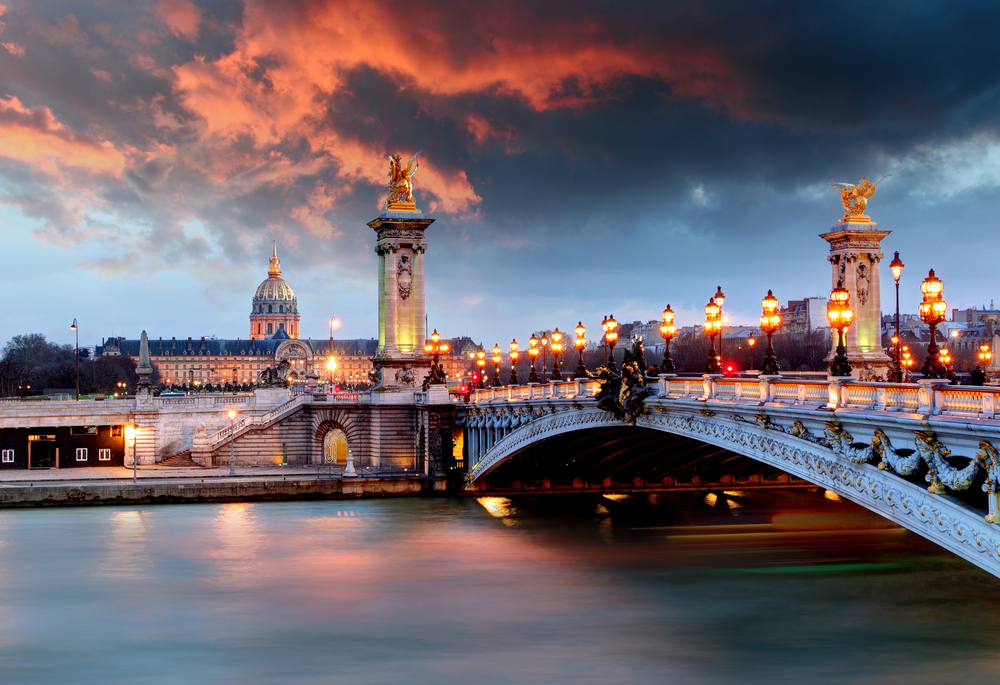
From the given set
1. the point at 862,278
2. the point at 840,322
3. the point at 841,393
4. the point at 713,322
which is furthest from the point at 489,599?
the point at 862,278

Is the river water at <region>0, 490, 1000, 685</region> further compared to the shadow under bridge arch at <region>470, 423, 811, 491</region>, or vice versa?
the shadow under bridge arch at <region>470, 423, 811, 491</region>

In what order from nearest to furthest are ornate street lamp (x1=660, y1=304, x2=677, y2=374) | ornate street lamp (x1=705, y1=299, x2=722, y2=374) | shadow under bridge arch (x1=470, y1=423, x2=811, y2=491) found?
1. ornate street lamp (x1=705, y1=299, x2=722, y2=374)
2. ornate street lamp (x1=660, y1=304, x2=677, y2=374)
3. shadow under bridge arch (x1=470, y1=423, x2=811, y2=491)

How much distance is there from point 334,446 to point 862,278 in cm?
2967

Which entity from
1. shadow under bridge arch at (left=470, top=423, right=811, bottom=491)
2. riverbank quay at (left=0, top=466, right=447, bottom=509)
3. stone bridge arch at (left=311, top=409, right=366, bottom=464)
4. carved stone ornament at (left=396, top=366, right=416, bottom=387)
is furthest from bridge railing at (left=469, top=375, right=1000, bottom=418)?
stone bridge arch at (left=311, top=409, right=366, bottom=464)

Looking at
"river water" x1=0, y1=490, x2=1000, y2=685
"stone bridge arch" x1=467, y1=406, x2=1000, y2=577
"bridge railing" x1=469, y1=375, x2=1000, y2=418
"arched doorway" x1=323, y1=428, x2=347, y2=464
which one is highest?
"bridge railing" x1=469, y1=375, x2=1000, y2=418

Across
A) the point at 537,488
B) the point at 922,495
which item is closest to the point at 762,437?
the point at 922,495

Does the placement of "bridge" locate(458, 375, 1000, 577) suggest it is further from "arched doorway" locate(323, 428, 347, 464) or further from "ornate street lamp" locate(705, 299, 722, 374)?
"arched doorway" locate(323, 428, 347, 464)

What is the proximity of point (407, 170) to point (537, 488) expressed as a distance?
789 inches

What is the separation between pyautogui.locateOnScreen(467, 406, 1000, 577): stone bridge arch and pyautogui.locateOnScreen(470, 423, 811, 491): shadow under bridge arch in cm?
714

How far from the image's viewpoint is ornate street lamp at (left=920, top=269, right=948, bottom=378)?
19188 mm

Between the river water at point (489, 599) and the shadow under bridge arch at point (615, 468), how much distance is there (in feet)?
6.92

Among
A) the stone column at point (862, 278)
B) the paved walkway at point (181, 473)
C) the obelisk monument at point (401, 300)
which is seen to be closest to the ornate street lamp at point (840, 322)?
the stone column at point (862, 278)

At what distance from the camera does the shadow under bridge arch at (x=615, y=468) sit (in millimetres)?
41188

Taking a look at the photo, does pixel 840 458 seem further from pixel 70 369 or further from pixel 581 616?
Answer: pixel 70 369
